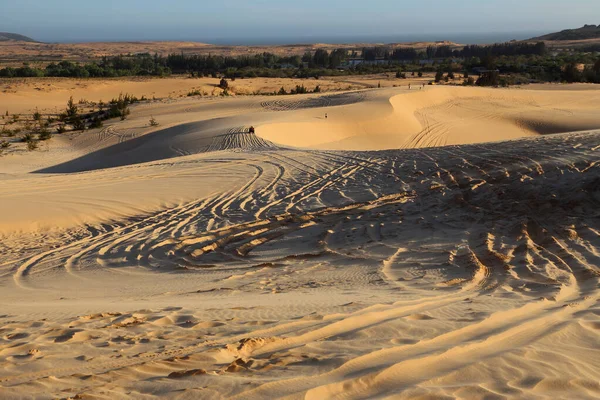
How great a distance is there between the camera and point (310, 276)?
7031 millimetres

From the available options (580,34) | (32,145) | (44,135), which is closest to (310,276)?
(32,145)

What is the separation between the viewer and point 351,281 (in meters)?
6.71

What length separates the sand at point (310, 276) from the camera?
3758 millimetres

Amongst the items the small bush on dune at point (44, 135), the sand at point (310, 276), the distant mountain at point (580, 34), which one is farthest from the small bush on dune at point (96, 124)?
the distant mountain at point (580, 34)

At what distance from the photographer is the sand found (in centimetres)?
376

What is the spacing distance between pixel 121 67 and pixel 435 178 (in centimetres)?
5346

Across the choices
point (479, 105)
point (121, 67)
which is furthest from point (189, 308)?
point (121, 67)

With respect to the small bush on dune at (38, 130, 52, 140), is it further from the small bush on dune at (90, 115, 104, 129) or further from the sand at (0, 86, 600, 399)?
the sand at (0, 86, 600, 399)

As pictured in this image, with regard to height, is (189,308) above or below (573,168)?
below

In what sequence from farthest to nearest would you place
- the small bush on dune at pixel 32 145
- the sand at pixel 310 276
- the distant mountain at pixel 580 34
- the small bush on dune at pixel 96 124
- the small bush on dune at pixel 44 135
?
the distant mountain at pixel 580 34, the small bush on dune at pixel 96 124, the small bush on dune at pixel 44 135, the small bush on dune at pixel 32 145, the sand at pixel 310 276

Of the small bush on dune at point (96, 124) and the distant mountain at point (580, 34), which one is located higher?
the distant mountain at point (580, 34)

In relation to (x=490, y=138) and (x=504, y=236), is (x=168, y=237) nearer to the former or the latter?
(x=504, y=236)

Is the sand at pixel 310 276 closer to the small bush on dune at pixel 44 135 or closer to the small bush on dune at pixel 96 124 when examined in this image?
the small bush on dune at pixel 44 135

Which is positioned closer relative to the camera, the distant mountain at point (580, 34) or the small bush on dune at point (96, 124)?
the small bush on dune at point (96, 124)
